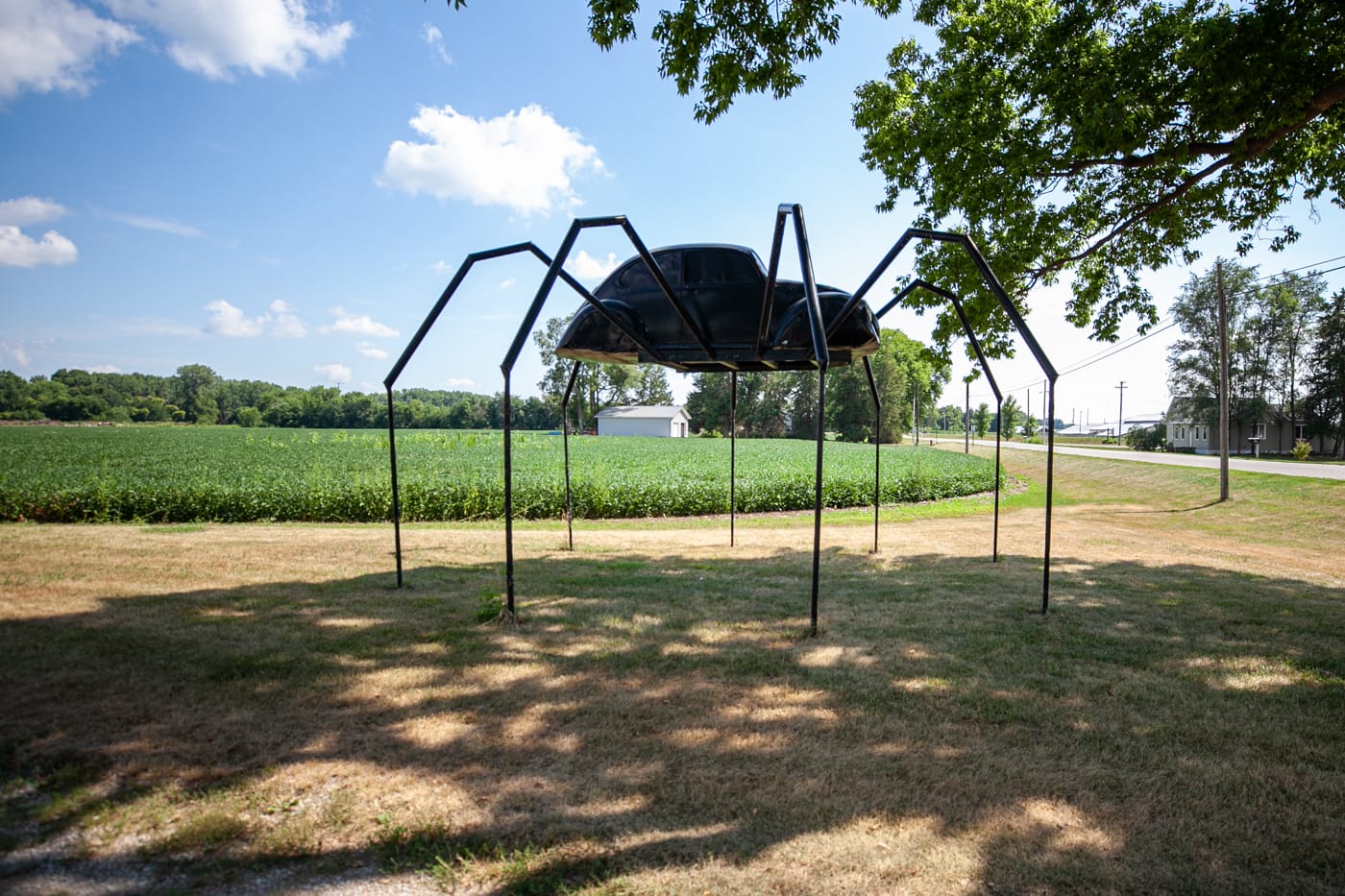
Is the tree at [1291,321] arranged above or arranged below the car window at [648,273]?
above

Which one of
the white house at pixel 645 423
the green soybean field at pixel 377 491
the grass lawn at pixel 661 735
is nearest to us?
the grass lawn at pixel 661 735

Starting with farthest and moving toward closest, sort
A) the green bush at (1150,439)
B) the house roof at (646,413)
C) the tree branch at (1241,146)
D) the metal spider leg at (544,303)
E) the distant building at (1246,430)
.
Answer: the house roof at (646,413) < the green bush at (1150,439) < the distant building at (1246,430) < the tree branch at (1241,146) < the metal spider leg at (544,303)

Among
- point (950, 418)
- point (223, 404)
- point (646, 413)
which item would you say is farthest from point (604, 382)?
point (950, 418)

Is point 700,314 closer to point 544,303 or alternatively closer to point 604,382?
point 544,303

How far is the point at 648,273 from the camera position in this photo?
5.93m

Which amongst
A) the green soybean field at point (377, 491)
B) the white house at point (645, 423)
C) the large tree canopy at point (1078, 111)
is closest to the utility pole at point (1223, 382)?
the green soybean field at point (377, 491)

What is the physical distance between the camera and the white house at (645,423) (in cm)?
7075

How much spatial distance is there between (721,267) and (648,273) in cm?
72

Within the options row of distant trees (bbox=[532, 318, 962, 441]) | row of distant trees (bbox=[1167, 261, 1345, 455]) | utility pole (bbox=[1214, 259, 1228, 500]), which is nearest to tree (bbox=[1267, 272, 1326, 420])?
row of distant trees (bbox=[1167, 261, 1345, 455])

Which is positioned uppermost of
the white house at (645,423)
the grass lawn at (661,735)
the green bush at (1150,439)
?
the white house at (645,423)

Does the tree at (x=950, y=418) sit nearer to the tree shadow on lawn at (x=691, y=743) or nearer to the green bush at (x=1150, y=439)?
the green bush at (x=1150, y=439)

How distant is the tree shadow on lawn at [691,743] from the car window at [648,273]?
10.1 feet

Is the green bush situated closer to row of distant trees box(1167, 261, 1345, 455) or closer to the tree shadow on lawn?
row of distant trees box(1167, 261, 1345, 455)

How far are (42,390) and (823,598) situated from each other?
8226 cm
